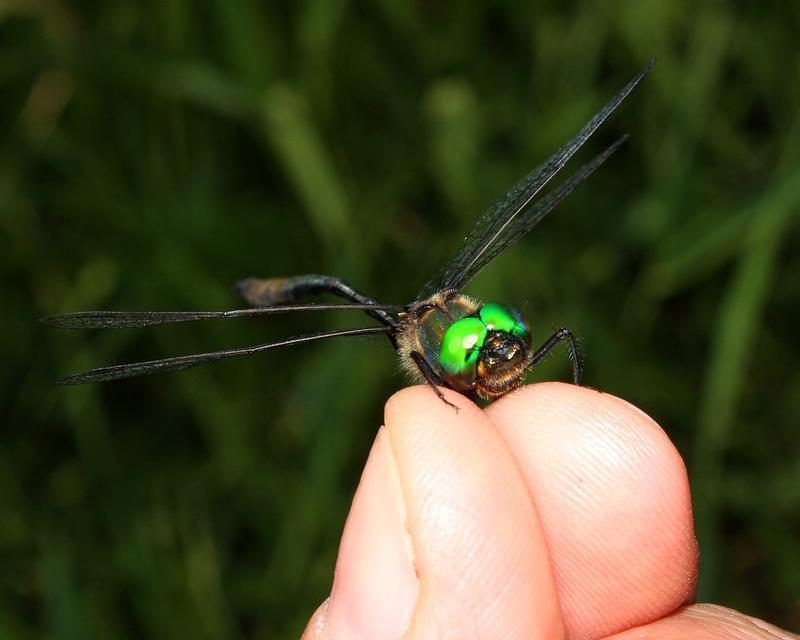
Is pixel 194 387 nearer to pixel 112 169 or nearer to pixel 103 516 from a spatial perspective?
pixel 103 516

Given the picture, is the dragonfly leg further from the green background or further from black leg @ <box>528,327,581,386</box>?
black leg @ <box>528,327,581,386</box>

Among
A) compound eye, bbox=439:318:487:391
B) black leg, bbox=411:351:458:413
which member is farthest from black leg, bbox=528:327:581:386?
black leg, bbox=411:351:458:413

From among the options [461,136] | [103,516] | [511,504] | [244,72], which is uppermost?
[244,72]

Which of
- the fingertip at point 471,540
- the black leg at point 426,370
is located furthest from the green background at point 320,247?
the fingertip at point 471,540

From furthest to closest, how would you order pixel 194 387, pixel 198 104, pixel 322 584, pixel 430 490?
pixel 198 104
pixel 194 387
pixel 322 584
pixel 430 490

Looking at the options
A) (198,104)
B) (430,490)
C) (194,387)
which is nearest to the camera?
(430,490)

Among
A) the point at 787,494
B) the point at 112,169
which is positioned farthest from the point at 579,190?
the point at 112,169
